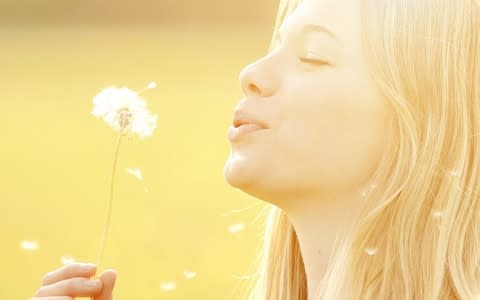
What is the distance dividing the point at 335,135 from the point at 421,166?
90mm

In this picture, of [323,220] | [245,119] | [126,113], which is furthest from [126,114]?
[323,220]

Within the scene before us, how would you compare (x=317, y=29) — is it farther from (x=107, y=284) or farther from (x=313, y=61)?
(x=107, y=284)

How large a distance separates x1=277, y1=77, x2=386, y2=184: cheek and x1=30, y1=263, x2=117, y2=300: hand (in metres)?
0.22

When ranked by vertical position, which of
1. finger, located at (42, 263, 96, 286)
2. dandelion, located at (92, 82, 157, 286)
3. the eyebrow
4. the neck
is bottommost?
finger, located at (42, 263, 96, 286)

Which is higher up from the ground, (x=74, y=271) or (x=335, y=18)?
(x=335, y=18)

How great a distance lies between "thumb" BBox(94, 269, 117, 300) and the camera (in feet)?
3.56

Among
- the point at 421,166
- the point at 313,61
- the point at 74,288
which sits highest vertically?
the point at 313,61

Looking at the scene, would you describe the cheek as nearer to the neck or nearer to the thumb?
the neck

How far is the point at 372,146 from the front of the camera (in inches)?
41.3

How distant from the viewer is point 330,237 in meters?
1.06

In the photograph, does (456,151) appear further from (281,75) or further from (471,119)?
(281,75)

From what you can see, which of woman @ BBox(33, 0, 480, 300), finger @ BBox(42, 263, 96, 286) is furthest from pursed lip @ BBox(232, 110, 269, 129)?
finger @ BBox(42, 263, 96, 286)

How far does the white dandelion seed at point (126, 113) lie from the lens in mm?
1114

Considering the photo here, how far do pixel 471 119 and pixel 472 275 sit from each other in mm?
159
